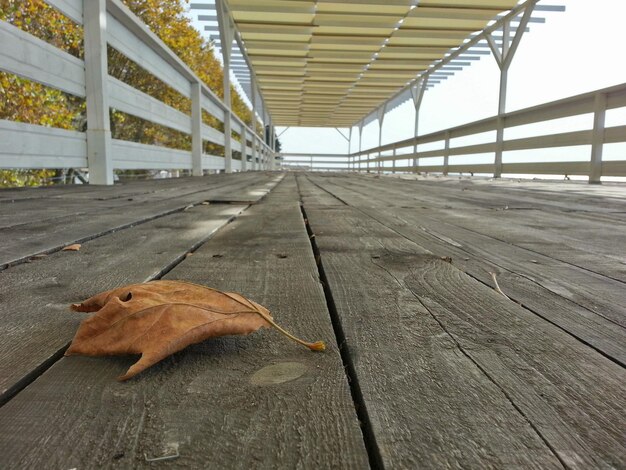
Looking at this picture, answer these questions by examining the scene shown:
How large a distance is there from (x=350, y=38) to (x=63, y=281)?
1109 centimetres

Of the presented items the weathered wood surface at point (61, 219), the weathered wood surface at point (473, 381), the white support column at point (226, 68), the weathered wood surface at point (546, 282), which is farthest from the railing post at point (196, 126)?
the weathered wood surface at point (473, 381)

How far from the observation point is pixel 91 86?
3.88m

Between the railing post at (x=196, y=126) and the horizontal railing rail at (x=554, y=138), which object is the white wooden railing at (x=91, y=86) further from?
the horizontal railing rail at (x=554, y=138)

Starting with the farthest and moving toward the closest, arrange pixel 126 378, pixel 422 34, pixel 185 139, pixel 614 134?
1. pixel 185 139
2. pixel 422 34
3. pixel 614 134
4. pixel 126 378

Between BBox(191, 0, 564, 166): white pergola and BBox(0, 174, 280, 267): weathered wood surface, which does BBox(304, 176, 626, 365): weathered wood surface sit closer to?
BBox(0, 174, 280, 267): weathered wood surface

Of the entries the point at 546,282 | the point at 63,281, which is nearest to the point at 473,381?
the point at 546,282

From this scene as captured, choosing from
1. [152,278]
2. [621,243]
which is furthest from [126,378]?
[621,243]

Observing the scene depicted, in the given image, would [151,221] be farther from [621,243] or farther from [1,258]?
[621,243]

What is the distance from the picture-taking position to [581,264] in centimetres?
118

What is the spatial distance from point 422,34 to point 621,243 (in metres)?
10.1

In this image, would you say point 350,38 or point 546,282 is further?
point 350,38

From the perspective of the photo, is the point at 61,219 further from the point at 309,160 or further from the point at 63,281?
the point at 309,160

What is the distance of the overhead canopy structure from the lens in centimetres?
906

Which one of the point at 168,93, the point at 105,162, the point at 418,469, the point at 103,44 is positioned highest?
the point at 168,93
